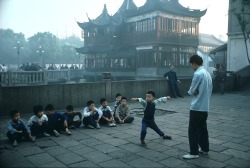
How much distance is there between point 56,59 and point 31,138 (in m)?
52.9

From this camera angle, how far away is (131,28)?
95.1 ft

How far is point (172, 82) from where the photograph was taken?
44.3 ft

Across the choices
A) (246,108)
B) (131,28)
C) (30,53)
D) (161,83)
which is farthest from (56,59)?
(246,108)

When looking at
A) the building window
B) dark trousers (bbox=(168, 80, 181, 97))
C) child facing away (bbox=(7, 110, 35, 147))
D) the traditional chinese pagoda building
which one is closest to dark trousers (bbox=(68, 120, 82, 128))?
child facing away (bbox=(7, 110, 35, 147))

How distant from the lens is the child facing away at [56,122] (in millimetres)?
6273

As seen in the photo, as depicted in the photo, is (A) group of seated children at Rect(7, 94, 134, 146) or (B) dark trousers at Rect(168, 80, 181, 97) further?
Answer: (B) dark trousers at Rect(168, 80, 181, 97)

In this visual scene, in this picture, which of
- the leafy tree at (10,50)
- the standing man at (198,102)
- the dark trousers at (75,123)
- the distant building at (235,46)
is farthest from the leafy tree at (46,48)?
the standing man at (198,102)

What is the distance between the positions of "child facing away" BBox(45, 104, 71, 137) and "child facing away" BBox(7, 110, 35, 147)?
68 centimetres

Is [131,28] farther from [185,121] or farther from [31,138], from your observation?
[31,138]

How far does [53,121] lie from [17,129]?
38.6 inches

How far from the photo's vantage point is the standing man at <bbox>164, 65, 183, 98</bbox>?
13.5 meters

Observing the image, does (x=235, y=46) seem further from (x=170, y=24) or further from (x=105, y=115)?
(x=105, y=115)

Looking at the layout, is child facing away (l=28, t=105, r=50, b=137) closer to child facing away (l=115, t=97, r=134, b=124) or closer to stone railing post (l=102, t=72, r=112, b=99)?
child facing away (l=115, t=97, r=134, b=124)

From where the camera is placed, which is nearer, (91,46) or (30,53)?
(91,46)
